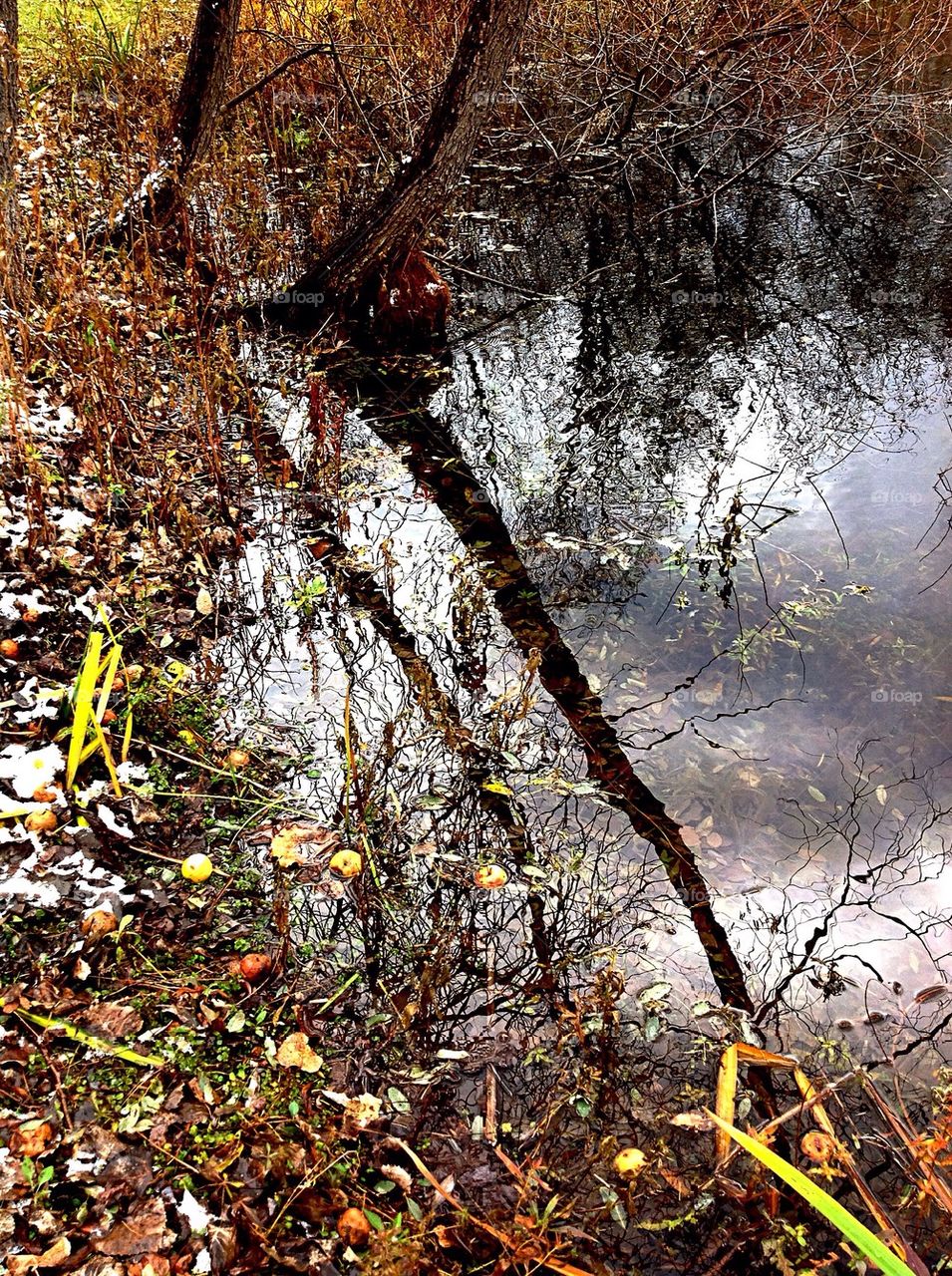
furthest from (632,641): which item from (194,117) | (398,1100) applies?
(194,117)

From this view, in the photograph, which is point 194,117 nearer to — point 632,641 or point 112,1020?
point 632,641

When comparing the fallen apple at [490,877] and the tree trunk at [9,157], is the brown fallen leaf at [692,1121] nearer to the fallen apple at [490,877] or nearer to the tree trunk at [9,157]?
the fallen apple at [490,877]

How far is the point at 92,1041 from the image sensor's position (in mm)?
2230

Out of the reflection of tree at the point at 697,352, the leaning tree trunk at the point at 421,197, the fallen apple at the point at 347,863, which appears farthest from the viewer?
the leaning tree trunk at the point at 421,197

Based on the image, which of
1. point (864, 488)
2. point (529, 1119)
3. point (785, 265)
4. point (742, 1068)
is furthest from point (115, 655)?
point (785, 265)

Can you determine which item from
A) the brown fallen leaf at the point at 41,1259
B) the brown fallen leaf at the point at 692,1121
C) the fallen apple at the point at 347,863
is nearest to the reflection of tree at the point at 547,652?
the brown fallen leaf at the point at 692,1121

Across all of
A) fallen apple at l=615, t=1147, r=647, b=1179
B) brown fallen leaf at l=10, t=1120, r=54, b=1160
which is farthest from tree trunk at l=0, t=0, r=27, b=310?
fallen apple at l=615, t=1147, r=647, b=1179

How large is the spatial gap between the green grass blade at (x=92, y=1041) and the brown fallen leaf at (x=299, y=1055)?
29 centimetres

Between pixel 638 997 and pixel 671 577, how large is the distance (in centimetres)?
201

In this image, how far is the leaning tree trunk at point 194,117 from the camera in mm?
5980

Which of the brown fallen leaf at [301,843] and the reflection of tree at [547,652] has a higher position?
the reflection of tree at [547,652]

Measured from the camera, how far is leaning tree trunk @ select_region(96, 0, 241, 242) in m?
5.98

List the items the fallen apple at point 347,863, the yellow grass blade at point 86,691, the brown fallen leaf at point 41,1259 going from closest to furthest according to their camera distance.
A: 1. the brown fallen leaf at point 41,1259
2. the yellow grass blade at point 86,691
3. the fallen apple at point 347,863

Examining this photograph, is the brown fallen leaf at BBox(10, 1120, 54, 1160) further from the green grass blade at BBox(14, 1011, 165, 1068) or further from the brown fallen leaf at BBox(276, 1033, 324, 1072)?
the brown fallen leaf at BBox(276, 1033, 324, 1072)
